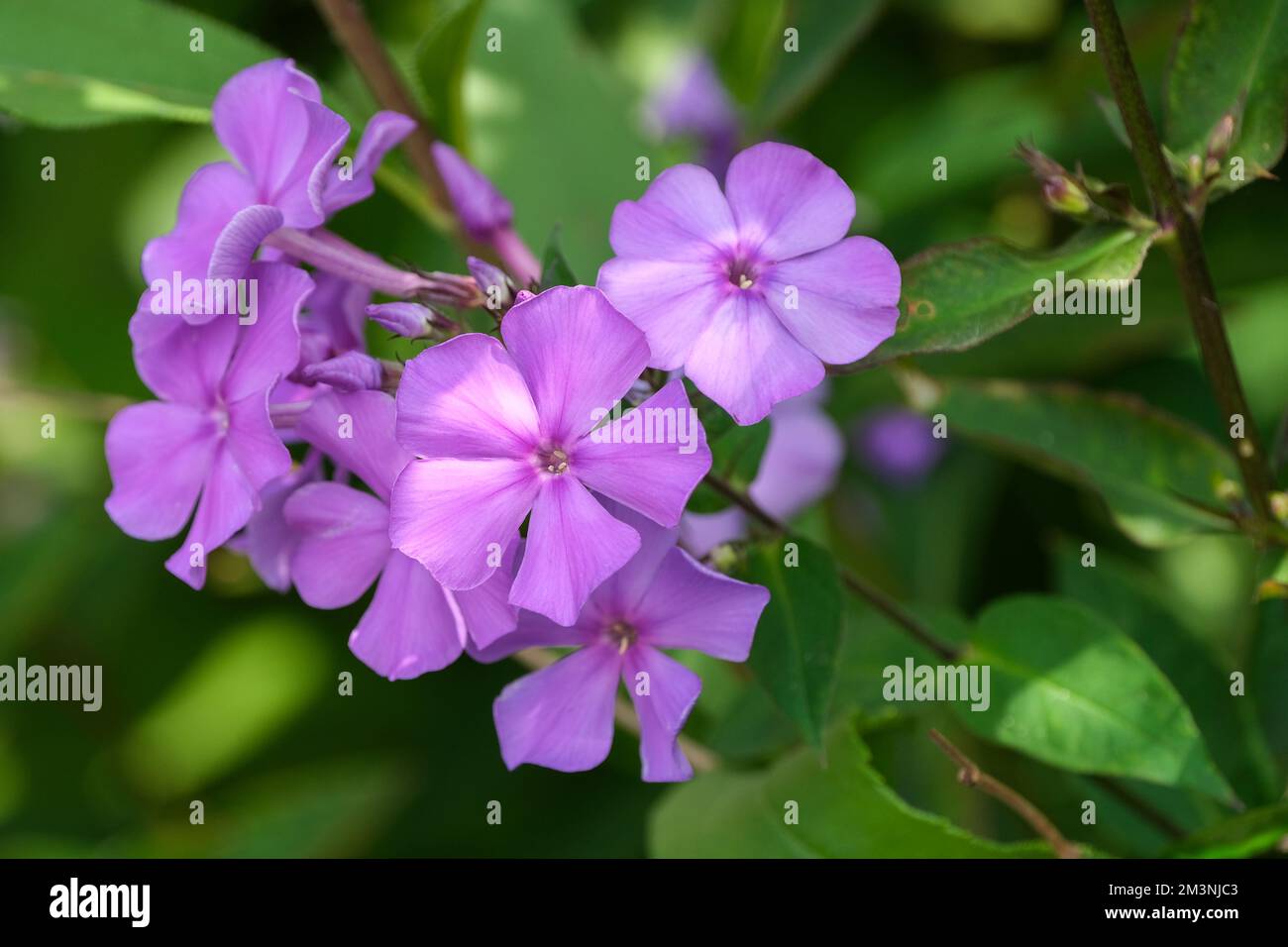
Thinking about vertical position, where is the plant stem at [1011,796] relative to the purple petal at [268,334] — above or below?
below

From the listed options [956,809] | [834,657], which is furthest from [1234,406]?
[956,809]

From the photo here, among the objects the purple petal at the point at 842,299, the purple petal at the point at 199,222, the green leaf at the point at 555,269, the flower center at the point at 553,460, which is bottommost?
the flower center at the point at 553,460

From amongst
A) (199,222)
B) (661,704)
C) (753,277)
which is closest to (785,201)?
(753,277)

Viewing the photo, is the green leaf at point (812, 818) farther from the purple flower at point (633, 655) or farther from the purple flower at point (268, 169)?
the purple flower at point (268, 169)

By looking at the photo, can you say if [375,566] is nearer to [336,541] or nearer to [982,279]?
[336,541]

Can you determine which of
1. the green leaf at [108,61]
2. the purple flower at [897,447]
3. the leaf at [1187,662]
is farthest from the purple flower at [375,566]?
the purple flower at [897,447]

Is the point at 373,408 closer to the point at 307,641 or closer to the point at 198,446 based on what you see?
the point at 198,446
